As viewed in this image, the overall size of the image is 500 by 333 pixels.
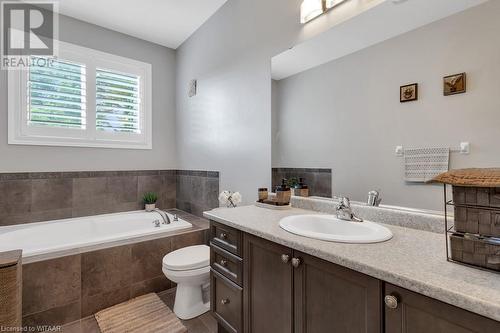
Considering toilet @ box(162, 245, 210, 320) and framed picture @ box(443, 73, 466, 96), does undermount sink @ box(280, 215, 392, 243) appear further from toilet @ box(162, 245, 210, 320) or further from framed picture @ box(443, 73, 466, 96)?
toilet @ box(162, 245, 210, 320)

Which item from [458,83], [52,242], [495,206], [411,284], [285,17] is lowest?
[52,242]

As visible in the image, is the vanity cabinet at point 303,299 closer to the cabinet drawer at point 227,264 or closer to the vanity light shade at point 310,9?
the cabinet drawer at point 227,264

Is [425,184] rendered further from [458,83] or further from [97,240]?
[97,240]

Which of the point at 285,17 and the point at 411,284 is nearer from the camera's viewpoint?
the point at 411,284

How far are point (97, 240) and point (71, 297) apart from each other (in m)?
0.43

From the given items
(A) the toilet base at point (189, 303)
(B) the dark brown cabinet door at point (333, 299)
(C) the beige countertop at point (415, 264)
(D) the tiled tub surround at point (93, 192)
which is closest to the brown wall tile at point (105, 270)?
(A) the toilet base at point (189, 303)

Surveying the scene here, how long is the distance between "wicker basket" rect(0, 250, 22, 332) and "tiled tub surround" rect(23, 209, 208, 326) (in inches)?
18.3

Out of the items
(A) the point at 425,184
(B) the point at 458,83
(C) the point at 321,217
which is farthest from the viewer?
(C) the point at 321,217

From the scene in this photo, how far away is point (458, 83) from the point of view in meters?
1.05

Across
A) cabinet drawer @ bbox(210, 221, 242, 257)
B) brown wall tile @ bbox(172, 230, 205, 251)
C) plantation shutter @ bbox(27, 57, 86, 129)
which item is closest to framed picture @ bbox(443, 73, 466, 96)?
cabinet drawer @ bbox(210, 221, 242, 257)

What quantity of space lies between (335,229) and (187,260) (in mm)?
1193

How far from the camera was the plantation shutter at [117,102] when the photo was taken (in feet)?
9.62

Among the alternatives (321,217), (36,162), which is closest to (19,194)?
(36,162)

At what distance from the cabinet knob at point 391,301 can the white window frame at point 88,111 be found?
10.4 feet
